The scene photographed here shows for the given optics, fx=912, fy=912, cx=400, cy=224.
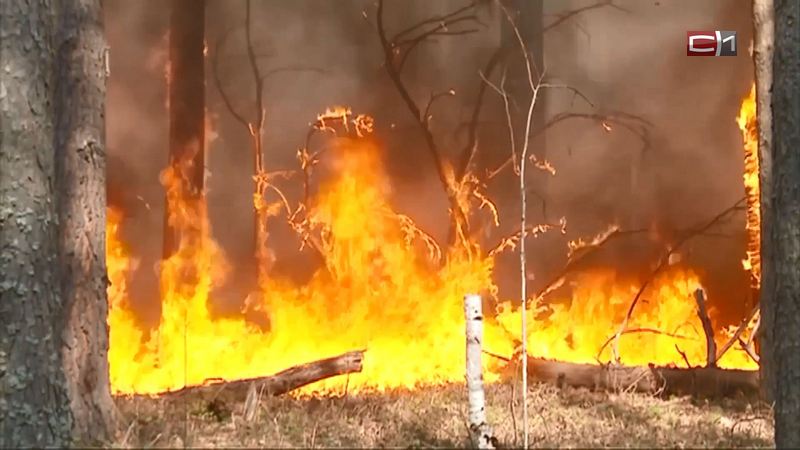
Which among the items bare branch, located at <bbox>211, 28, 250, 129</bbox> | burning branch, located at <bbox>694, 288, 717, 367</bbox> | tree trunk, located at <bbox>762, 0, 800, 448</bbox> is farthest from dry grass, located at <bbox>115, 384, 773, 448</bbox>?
bare branch, located at <bbox>211, 28, 250, 129</bbox>

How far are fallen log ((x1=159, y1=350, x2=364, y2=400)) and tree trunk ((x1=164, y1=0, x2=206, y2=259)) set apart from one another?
5.56 feet

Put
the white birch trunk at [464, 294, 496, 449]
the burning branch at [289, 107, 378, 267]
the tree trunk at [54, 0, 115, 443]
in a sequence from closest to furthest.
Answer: the white birch trunk at [464, 294, 496, 449]
the tree trunk at [54, 0, 115, 443]
the burning branch at [289, 107, 378, 267]

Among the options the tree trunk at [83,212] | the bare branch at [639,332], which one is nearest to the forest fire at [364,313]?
the bare branch at [639,332]

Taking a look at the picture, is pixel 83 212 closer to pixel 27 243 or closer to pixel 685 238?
pixel 27 243

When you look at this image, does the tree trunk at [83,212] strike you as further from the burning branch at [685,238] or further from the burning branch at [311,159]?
the burning branch at [685,238]

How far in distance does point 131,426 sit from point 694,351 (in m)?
5.72

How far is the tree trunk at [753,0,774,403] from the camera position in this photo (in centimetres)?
773

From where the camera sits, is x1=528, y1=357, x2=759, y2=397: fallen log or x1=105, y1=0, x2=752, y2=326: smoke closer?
x1=528, y1=357, x2=759, y2=397: fallen log

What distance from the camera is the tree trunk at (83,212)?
5.91m

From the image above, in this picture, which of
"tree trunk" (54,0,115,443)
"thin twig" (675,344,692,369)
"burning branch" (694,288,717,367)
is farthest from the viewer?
"thin twig" (675,344,692,369)

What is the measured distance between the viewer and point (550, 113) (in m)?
9.06

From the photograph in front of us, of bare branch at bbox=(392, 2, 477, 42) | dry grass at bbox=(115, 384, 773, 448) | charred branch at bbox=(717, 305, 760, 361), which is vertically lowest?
dry grass at bbox=(115, 384, 773, 448)

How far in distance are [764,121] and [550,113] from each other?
2.06 meters

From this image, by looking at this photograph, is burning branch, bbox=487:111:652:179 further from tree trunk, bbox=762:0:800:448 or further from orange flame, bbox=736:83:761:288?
tree trunk, bbox=762:0:800:448
